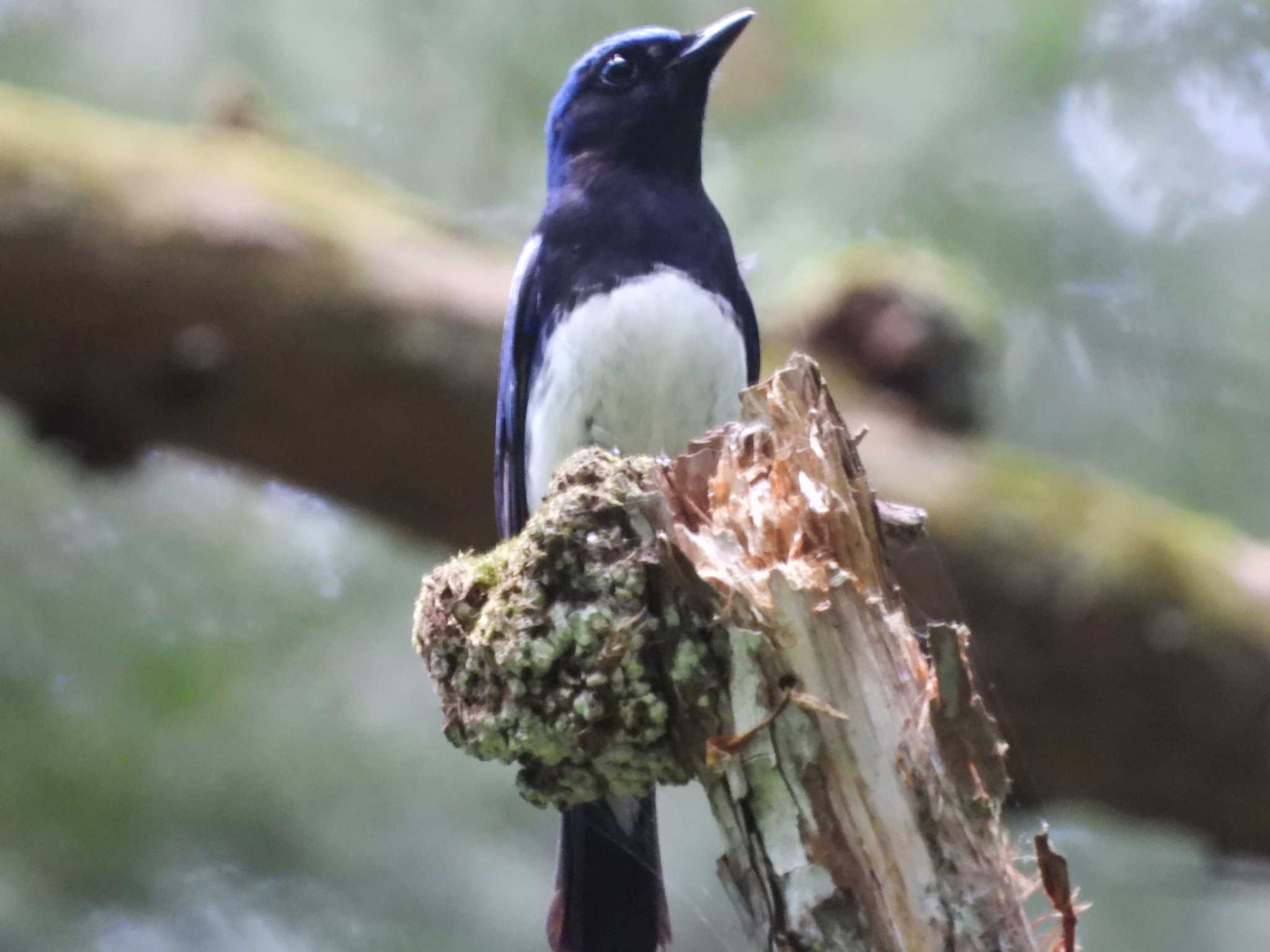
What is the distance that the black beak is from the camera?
3492 mm

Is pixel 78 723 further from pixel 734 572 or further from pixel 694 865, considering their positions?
pixel 734 572

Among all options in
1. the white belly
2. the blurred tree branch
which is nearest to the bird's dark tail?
the white belly

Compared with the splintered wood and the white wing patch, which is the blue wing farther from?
the splintered wood

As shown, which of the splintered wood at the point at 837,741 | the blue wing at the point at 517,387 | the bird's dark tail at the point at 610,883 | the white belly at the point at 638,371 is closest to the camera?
the splintered wood at the point at 837,741

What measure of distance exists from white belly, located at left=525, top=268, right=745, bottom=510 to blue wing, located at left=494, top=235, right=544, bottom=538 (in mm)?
156

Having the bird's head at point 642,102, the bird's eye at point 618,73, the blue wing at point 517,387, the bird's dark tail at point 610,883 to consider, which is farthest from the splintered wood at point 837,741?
the bird's eye at point 618,73

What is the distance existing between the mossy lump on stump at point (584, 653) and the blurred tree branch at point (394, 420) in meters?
2.16

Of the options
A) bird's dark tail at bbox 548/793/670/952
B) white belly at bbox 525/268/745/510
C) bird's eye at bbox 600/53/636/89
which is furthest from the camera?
bird's eye at bbox 600/53/636/89

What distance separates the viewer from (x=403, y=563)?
4953mm

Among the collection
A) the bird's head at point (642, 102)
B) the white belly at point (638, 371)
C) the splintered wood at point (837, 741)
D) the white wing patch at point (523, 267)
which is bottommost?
the splintered wood at point (837, 741)

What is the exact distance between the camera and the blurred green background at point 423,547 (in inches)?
159

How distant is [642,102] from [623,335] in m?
0.81

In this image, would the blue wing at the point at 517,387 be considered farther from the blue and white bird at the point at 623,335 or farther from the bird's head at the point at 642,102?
the bird's head at the point at 642,102

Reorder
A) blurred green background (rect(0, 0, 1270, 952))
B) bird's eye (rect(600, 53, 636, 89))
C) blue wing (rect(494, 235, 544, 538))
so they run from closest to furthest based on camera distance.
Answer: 1. blue wing (rect(494, 235, 544, 538))
2. bird's eye (rect(600, 53, 636, 89))
3. blurred green background (rect(0, 0, 1270, 952))
